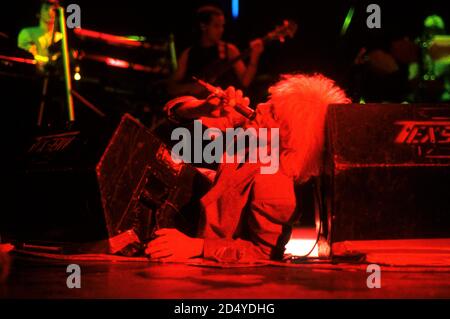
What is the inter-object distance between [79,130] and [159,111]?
110 inches

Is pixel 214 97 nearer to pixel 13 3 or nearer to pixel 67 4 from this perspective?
pixel 67 4

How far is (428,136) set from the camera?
2.61 metres

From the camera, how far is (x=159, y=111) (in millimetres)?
5656

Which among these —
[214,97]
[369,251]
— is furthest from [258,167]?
[369,251]

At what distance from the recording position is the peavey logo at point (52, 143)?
2879mm

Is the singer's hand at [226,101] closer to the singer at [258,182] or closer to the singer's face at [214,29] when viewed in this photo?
the singer at [258,182]

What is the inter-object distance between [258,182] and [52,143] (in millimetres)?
1188

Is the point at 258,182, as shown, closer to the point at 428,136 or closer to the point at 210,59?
the point at 428,136

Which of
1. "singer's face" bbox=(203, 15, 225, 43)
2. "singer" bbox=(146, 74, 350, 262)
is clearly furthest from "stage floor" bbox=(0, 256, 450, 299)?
"singer's face" bbox=(203, 15, 225, 43)

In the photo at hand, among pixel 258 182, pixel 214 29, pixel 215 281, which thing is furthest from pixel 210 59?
pixel 215 281

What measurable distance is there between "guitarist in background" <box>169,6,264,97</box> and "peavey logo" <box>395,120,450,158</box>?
2.63m

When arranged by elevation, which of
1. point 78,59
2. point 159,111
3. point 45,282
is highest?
point 78,59

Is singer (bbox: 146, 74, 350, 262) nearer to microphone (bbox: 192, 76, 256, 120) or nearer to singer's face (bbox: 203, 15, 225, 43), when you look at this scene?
microphone (bbox: 192, 76, 256, 120)

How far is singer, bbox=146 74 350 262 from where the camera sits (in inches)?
102
